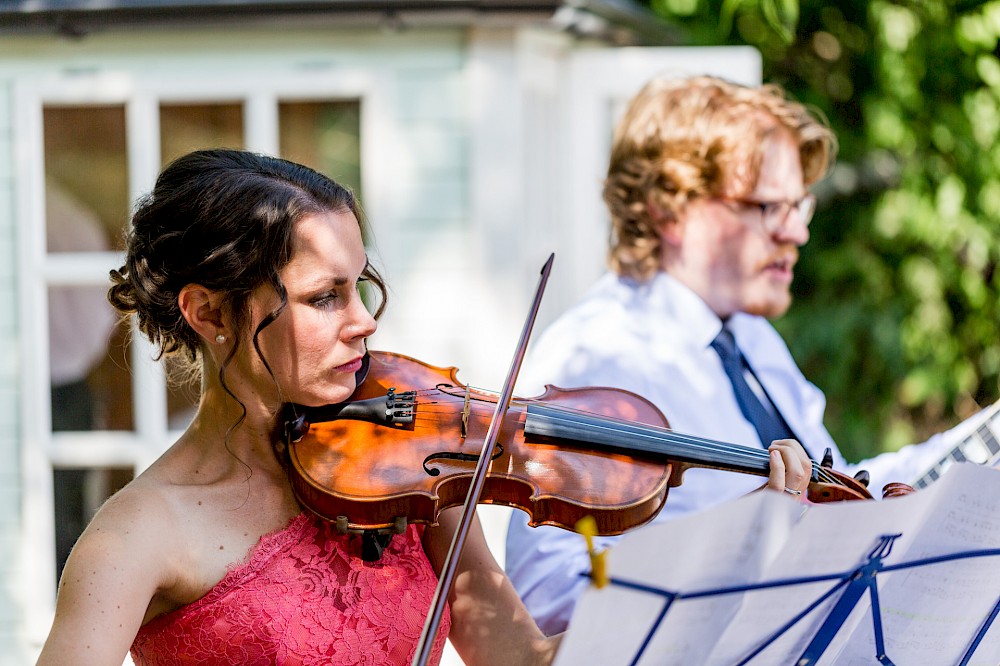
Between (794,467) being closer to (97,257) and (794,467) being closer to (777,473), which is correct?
(777,473)

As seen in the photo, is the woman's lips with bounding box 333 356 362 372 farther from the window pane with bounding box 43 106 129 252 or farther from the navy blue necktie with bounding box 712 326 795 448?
the window pane with bounding box 43 106 129 252

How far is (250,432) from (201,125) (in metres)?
2.45

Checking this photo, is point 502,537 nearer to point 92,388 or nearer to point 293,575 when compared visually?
point 92,388

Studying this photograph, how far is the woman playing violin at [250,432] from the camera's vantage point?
1513mm

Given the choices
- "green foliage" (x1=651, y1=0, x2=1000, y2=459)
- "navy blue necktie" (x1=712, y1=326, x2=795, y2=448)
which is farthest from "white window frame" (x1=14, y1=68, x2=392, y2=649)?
"navy blue necktie" (x1=712, y1=326, x2=795, y2=448)

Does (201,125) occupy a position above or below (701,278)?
above

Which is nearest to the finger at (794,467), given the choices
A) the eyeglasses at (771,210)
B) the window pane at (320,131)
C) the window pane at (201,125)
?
the eyeglasses at (771,210)

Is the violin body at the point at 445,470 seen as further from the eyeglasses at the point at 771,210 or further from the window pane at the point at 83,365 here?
the window pane at the point at 83,365

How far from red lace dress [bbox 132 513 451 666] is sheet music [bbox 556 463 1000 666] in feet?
1.69

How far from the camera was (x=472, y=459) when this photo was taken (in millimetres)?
1674

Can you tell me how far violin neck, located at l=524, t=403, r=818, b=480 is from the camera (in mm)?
1698

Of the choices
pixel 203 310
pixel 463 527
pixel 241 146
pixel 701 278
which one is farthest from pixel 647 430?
pixel 241 146

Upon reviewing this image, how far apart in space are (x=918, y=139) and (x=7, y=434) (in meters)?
3.57

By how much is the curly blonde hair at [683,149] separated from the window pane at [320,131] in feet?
5.01
